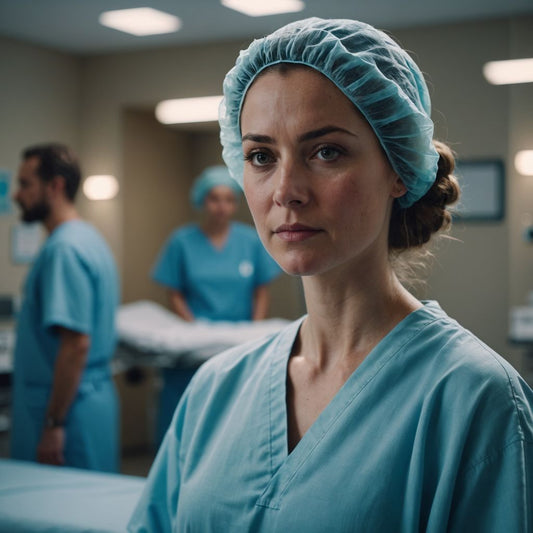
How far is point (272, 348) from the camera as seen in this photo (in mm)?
1105

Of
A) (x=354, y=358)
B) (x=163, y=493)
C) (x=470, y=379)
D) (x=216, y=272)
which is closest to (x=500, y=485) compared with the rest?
(x=470, y=379)

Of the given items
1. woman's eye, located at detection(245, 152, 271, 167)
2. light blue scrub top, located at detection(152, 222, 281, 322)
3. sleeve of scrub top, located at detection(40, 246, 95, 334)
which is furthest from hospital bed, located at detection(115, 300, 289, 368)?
woman's eye, located at detection(245, 152, 271, 167)

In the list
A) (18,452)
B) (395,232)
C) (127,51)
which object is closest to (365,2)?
(127,51)

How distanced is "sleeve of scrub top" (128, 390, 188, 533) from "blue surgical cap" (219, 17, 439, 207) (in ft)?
1.62

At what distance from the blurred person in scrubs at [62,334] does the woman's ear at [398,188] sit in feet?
4.58

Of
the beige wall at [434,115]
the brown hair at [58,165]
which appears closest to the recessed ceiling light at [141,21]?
the beige wall at [434,115]

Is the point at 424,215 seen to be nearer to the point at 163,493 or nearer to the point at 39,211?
the point at 163,493

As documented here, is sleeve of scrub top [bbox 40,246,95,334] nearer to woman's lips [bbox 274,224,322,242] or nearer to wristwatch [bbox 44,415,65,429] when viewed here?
wristwatch [bbox 44,415,65,429]

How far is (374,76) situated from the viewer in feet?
2.94

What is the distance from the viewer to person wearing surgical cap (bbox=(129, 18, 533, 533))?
79cm

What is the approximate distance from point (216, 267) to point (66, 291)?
56.7 inches

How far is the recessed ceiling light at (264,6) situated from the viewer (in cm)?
331

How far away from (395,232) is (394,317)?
13cm

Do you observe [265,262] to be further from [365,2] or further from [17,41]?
[17,41]
